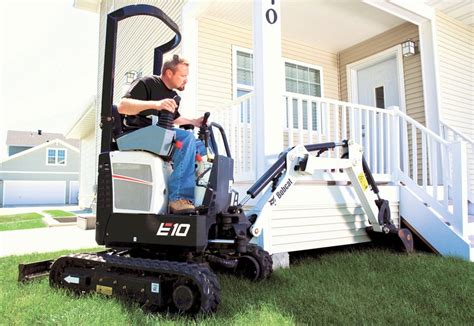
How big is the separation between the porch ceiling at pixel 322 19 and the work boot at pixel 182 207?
14.2 ft

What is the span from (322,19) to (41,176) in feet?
97.6

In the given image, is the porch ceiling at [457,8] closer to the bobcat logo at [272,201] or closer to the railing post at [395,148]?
the railing post at [395,148]

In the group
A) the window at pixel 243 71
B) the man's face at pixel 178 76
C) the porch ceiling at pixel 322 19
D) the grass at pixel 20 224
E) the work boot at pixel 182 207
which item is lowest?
the grass at pixel 20 224

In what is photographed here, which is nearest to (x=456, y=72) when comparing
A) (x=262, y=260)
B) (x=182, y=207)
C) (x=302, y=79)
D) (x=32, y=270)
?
(x=302, y=79)

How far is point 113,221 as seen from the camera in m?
2.53

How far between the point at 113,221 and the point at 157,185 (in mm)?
405

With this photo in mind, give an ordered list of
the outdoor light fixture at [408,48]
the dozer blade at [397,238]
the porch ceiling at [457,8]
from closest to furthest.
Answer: the dozer blade at [397,238], the porch ceiling at [457,8], the outdoor light fixture at [408,48]

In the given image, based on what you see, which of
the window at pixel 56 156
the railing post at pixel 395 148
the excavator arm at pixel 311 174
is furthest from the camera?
the window at pixel 56 156

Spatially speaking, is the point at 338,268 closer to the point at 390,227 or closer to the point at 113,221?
the point at 390,227

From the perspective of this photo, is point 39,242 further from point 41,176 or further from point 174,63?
point 41,176

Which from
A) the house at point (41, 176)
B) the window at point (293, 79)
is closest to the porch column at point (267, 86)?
the window at point (293, 79)

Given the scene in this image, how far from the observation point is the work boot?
7.99 feet

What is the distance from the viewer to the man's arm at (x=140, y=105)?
94.5 inches

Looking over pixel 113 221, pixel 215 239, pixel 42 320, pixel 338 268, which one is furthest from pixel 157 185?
pixel 338 268
